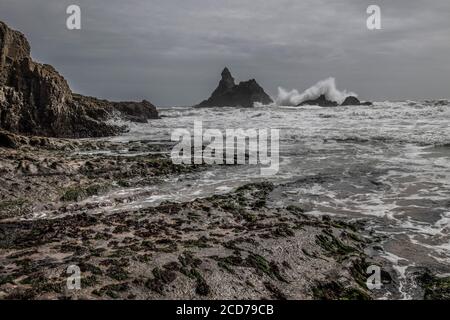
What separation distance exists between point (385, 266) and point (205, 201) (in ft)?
21.8

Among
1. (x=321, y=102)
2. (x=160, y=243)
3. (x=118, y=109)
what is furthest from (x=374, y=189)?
(x=321, y=102)

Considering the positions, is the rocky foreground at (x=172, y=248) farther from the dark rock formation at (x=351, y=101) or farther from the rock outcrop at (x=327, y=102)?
the rock outcrop at (x=327, y=102)

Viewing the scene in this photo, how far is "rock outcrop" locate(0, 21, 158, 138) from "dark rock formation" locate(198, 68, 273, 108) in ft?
269

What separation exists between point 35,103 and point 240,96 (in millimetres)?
90622

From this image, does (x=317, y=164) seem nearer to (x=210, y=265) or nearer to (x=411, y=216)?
(x=411, y=216)

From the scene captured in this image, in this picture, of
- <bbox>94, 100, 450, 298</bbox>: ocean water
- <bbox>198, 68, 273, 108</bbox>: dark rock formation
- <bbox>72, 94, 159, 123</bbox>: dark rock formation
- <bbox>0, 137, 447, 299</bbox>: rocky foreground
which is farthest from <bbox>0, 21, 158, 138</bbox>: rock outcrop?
<bbox>198, 68, 273, 108</bbox>: dark rock formation

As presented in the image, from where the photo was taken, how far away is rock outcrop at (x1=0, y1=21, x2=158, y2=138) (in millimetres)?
31062

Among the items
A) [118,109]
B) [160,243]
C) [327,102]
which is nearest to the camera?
[160,243]

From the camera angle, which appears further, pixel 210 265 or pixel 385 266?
pixel 385 266

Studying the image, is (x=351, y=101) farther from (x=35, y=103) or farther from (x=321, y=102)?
(x=35, y=103)

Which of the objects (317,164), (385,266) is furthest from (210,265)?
(317,164)

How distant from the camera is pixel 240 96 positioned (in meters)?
120
